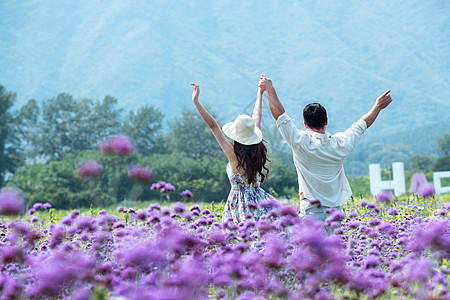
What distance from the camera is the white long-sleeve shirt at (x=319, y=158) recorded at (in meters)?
3.81

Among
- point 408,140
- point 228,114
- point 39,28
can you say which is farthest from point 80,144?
point 39,28

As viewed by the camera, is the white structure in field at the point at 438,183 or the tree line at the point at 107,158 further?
the tree line at the point at 107,158

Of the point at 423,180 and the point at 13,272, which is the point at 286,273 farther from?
the point at 423,180

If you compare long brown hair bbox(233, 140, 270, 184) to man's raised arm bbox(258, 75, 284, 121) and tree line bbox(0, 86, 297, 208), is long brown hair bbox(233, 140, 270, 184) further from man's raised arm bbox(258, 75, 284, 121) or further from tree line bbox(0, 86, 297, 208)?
tree line bbox(0, 86, 297, 208)

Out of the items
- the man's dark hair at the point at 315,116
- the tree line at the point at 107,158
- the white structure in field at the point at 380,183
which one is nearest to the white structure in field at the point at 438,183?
the white structure in field at the point at 380,183

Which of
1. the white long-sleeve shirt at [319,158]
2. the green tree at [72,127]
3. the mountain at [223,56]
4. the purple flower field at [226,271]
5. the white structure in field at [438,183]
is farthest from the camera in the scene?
the mountain at [223,56]

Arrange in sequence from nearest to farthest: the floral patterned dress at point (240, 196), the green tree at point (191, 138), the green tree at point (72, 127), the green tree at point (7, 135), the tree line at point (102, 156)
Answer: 1. the floral patterned dress at point (240, 196)
2. the tree line at point (102, 156)
3. the green tree at point (7, 135)
4. the green tree at point (191, 138)
5. the green tree at point (72, 127)

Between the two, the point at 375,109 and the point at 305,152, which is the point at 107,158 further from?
the point at 305,152

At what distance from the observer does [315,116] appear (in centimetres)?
392

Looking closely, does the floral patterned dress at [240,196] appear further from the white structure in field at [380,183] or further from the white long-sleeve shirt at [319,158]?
the white structure in field at [380,183]

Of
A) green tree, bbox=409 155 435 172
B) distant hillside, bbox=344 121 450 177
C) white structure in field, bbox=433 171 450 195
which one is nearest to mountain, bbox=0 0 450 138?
distant hillside, bbox=344 121 450 177

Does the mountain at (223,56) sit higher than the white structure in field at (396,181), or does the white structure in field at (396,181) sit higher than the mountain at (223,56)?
the mountain at (223,56)

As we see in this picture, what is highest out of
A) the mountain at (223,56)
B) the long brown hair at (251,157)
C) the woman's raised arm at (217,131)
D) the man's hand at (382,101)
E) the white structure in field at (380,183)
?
the mountain at (223,56)

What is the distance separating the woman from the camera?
410 centimetres
